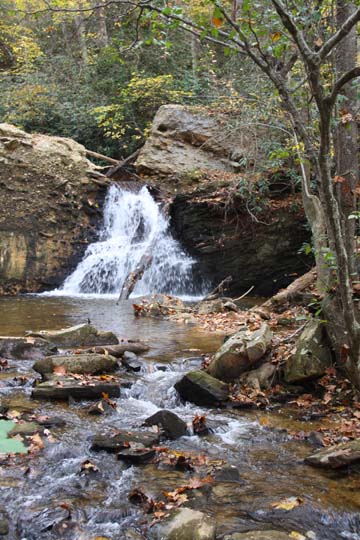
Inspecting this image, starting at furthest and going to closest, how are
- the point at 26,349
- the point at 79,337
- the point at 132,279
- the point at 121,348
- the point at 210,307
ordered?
the point at 132,279, the point at 210,307, the point at 79,337, the point at 121,348, the point at 26,349

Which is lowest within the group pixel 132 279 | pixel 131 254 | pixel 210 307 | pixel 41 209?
pixel 210 307

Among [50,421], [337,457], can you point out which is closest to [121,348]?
[50,421]

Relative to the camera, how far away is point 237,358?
513cm

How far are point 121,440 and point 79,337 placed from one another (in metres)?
3.06

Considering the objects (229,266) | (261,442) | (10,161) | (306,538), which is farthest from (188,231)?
(306,538)

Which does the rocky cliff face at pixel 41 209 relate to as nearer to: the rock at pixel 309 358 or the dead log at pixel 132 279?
the dead log at pixel 132 279

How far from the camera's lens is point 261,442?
13.0 ft

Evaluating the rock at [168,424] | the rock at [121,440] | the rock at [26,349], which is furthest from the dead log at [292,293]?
the rock at [121,440]

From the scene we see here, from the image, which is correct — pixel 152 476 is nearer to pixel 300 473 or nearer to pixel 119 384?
pixel 300 473

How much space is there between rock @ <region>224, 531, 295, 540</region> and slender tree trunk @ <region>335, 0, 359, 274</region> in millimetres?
2826

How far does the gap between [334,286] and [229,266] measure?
8.89 m

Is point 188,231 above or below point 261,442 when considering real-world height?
above

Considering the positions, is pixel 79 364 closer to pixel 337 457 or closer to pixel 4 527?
pixel 4 527

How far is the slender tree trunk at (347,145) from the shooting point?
15.9 ft
